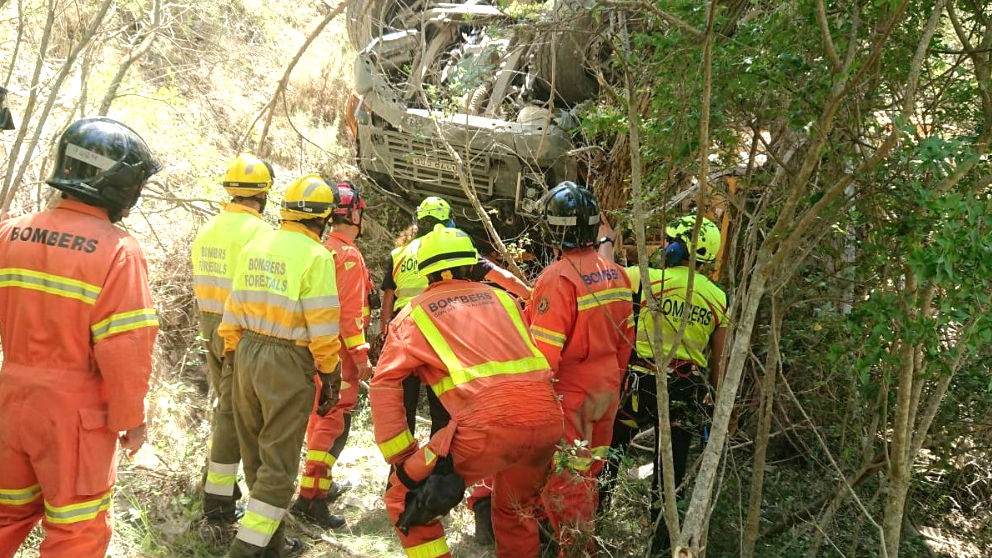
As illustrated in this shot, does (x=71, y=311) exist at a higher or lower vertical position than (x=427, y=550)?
higher

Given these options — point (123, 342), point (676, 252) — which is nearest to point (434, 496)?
point (123, 342)

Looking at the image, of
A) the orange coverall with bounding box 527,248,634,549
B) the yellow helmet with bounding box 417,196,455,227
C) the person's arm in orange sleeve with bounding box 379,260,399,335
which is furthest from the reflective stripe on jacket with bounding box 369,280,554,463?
the person's arm in orange sleeve with bounding box 379,260,399,335

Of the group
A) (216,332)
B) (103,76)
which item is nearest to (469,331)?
(216,332)

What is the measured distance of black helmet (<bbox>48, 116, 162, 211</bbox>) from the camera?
117 inches

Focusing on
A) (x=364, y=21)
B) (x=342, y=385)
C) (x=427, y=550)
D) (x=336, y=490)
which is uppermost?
(x=364, y=21)

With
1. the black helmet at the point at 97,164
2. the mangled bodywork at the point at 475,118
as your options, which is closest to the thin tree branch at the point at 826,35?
the black helmet at the point at 97,164

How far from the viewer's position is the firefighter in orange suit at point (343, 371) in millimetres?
4613

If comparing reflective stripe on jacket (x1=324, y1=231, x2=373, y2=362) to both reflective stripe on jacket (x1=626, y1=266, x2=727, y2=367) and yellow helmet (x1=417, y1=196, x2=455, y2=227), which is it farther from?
reflective stripe on jacket (x1=626, y1=266, x2=727, y2=367)

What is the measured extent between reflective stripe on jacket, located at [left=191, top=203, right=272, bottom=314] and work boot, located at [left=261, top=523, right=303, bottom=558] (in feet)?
4.17

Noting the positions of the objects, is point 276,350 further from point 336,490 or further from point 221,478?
point 336,490

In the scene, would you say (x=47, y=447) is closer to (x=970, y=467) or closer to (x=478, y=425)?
(x=478, y=425)

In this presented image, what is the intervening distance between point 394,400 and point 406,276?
1959 mm

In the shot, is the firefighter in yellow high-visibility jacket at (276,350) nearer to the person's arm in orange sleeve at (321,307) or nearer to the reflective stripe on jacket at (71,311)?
the person's arm in orange sleeve at (321,307)

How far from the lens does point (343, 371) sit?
16.1 ft
